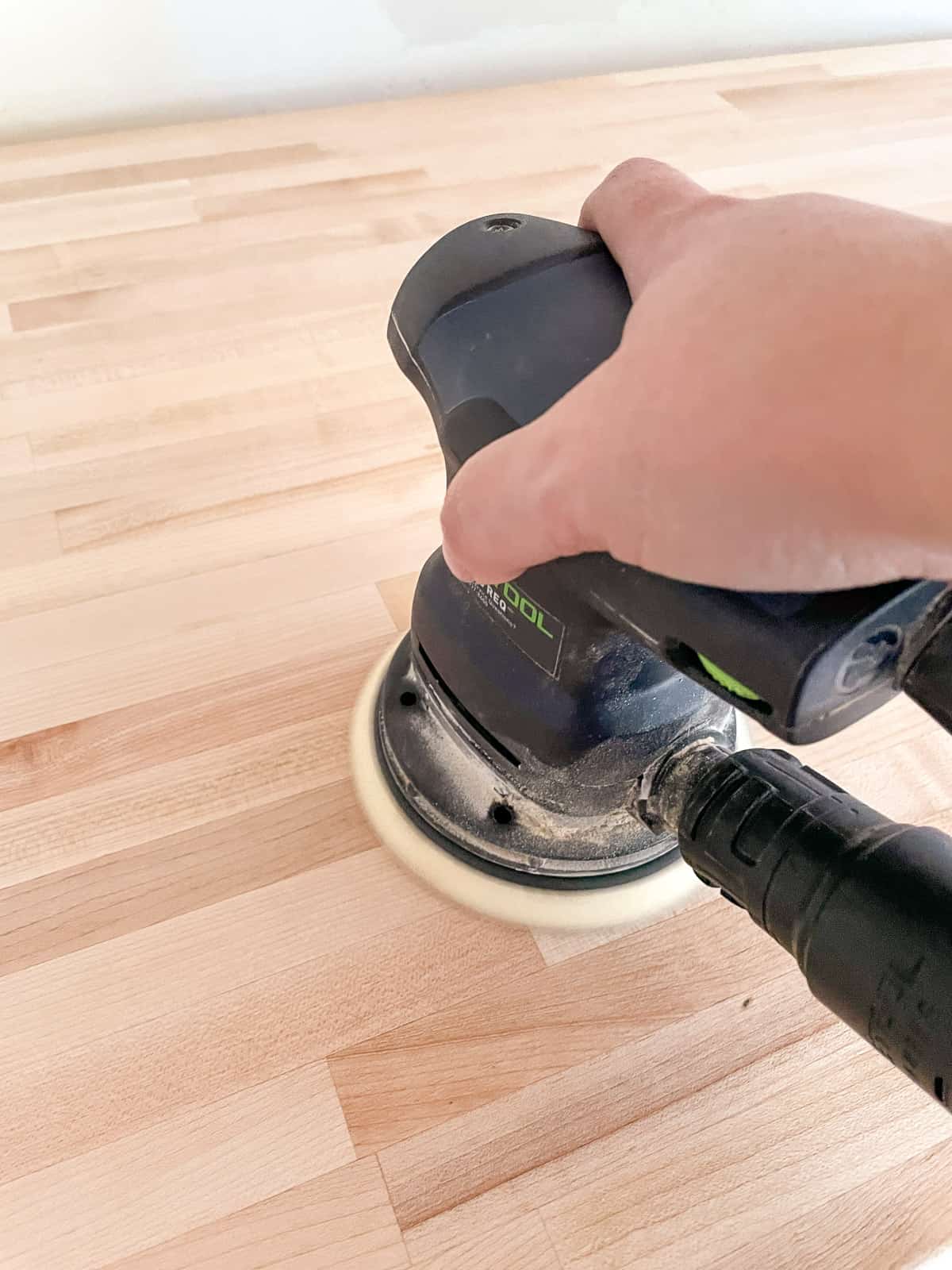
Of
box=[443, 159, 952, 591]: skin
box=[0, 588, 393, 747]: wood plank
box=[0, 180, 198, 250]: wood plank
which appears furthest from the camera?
box=[0, 180, 198, 250]: wood plank

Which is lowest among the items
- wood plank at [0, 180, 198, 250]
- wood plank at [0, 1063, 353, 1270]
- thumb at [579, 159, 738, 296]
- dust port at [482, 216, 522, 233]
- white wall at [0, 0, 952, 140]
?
wood plank at [0, 1063, 353, 1270]

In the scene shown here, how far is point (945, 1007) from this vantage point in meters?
0.24

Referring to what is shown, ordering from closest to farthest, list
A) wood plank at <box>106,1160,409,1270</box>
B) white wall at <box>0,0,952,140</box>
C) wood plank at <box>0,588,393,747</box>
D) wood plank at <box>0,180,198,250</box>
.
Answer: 1. wood plank at <box>106,1160,409,1270</box>
2. wood plank at <box>0,588,393,747</box>
3. wood plank at <box>0,180,198,250</box>
4. white wall at <box>0,0,952,140</box>

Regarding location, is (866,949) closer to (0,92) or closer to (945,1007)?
(945,1007)

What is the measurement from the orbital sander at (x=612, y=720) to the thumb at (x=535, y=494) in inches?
1.2

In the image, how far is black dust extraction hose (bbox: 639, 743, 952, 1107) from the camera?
0.25 metres

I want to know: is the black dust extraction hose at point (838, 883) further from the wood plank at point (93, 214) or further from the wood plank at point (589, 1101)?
the wood plank at point (93, 214)

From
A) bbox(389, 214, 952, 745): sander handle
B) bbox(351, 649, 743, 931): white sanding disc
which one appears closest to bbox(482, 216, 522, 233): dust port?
bbox(389, 214, 952, 745): sander handle

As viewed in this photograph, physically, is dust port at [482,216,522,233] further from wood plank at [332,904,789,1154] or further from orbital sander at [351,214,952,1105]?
wood plank at [332,904,789,1154]

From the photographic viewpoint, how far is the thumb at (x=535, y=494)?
204 mm

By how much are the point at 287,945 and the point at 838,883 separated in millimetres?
196

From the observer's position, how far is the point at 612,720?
330 millimetres

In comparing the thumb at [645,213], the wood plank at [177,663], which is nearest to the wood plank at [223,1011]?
the wood plank at [177,663]

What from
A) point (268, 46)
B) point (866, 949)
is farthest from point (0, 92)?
point (866, 949)
